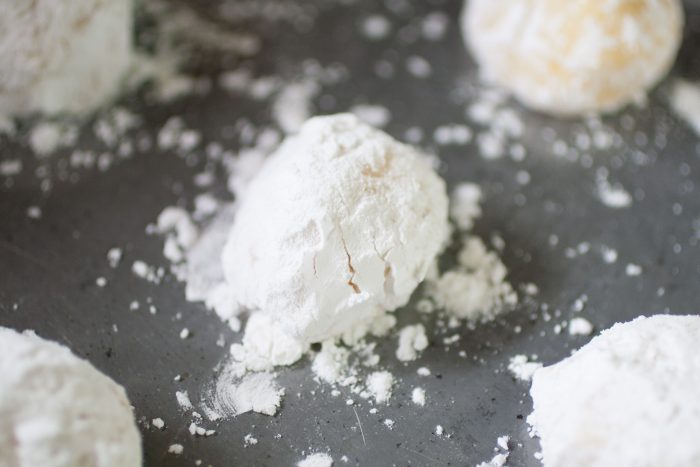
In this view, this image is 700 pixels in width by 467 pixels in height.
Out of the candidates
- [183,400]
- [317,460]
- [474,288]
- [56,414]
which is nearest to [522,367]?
[474,288]

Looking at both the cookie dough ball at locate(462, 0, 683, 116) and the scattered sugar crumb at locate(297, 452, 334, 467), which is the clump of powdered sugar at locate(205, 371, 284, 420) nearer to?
the scattered sugar crumb at locate(297, 452, 334, 467)

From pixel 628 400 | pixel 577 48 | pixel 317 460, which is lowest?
pixel 317 460

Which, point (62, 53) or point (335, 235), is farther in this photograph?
point (62, 53)

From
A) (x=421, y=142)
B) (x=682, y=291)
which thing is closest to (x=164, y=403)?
(x=421, y=142)

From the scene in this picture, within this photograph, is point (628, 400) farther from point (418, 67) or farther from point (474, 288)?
point (418, 67)

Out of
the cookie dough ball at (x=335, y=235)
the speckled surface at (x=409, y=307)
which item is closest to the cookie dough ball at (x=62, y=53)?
the speckled surface at (x=409, y=307)

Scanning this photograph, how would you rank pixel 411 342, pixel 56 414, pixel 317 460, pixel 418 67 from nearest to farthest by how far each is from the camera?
pixel 56 414 → pixel 317 460 → pixel 411 342 → pixel 418 67

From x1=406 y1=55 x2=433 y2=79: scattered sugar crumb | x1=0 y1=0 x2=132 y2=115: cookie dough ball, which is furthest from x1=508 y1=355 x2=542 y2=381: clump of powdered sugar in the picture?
x1=0 y1=0 x2=132 y2=115: cookie dough ball

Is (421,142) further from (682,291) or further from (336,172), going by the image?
(682,291)

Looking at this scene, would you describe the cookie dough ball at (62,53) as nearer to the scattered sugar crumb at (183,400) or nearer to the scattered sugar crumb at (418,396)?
the scattered sugar crumb at (183,400)
